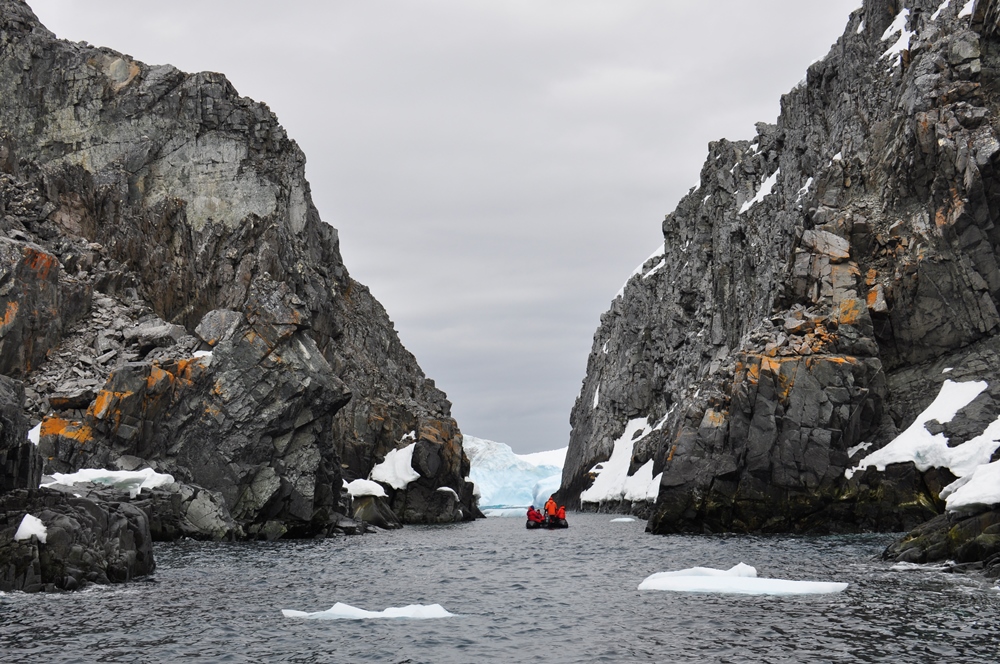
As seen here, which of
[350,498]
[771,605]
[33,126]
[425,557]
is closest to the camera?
[771,605]

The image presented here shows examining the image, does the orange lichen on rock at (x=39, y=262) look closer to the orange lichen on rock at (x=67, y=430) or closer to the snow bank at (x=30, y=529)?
the orange lichen on rock at (x=67, y=430)

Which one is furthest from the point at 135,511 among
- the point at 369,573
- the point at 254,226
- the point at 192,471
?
the point at 254,226

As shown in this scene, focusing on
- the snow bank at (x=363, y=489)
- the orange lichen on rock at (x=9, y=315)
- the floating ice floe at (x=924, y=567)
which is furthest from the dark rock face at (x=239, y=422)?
→ the floating ice floe at (x=924, y=567)

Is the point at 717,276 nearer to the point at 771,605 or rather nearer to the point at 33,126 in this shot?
the point at 33,126

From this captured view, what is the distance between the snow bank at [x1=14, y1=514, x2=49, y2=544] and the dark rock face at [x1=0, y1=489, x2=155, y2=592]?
12 centimetres

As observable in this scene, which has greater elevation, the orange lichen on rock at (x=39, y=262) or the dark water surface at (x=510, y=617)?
the orange lichen on rock at (x=39, y=262)

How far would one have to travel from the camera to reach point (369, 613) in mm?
27969

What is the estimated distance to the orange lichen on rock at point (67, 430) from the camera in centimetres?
5981

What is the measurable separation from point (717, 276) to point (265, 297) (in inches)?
2884

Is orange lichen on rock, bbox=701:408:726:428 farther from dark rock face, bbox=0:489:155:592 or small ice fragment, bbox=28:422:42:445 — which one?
small ice fragment, bbox=28:422:42:445

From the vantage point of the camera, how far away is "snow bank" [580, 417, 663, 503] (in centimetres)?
12402

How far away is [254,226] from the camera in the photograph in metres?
96.1

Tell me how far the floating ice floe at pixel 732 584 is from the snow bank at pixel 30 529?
2212cm

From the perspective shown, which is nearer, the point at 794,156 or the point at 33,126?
the point at 33,126
